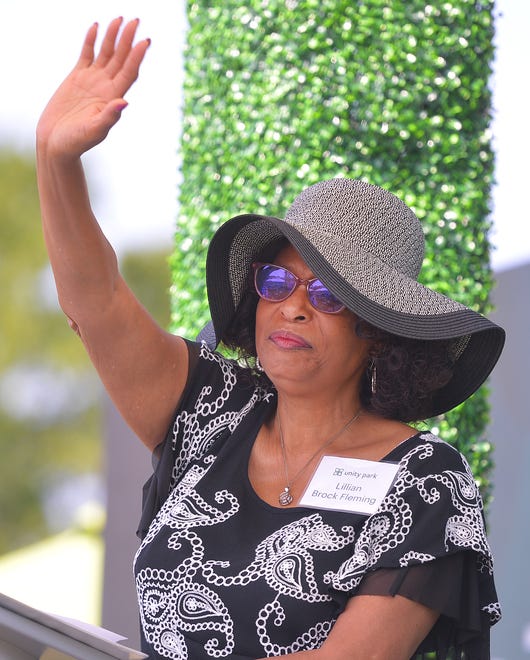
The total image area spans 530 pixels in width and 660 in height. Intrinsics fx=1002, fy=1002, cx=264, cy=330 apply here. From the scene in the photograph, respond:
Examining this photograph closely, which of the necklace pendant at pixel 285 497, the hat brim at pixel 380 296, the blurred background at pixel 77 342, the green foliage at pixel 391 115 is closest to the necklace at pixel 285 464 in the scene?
the necklace pendant at pixel 285 497

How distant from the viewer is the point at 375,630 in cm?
196

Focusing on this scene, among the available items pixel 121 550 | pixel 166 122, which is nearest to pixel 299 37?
pixel 121 550

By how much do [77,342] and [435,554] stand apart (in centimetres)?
808

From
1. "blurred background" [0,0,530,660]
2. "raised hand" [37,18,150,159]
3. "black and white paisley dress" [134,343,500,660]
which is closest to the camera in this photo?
"raised hand" [37,18,150,159]

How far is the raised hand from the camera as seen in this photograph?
1923 millimetres

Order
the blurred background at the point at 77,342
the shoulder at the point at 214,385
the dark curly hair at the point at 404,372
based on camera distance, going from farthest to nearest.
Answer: the blurred background at the point at 77,342, the shoulder at the point at 214,385, the dark curly hair at the point at 404,372

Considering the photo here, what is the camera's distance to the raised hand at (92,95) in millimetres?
1923

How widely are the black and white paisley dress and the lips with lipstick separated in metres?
0.32

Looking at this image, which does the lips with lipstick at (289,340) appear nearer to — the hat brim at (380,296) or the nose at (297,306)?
the nose at (297,306)

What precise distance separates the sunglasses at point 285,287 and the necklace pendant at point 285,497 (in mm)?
416

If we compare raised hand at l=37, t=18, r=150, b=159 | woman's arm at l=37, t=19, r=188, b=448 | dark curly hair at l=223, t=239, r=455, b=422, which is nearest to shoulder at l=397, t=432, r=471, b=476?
dark curly hair at l=223, t=239, r=455, b=422

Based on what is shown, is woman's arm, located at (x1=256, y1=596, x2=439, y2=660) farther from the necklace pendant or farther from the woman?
the necklace pendant

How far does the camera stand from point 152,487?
2395 millimetres

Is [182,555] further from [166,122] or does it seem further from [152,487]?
[166,122]
